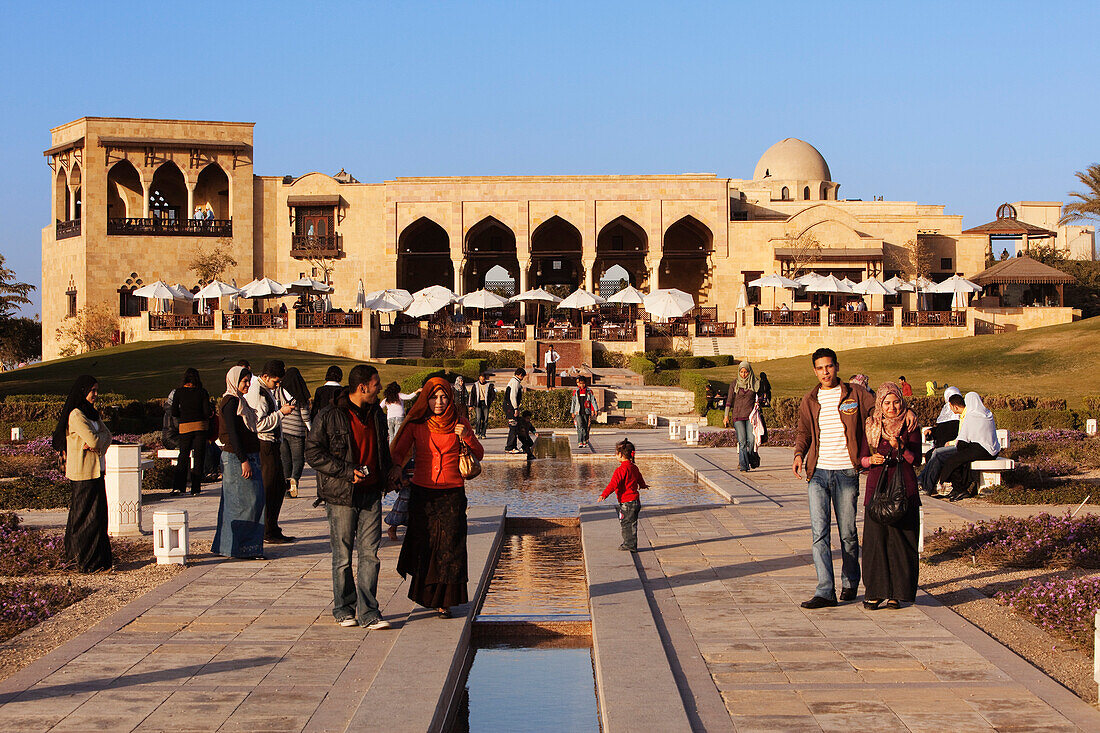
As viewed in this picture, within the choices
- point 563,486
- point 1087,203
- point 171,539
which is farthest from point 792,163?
point 171,539

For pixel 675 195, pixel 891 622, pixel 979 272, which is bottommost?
pixel 891 622

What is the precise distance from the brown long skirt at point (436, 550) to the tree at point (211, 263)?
1585 inches

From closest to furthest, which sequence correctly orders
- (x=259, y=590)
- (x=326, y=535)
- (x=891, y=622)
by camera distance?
1. (x=891, y=622)
2. (x=259, y=590)
3. (x=326, y=535)

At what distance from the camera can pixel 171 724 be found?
4.65 m

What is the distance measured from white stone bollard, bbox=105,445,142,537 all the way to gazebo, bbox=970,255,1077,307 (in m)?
37.8

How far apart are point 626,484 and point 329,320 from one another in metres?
31.0

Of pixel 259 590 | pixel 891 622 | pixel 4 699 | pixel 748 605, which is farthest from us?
pixel 259 590

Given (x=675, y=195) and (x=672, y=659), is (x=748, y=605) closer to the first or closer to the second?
(x=672, y=659)

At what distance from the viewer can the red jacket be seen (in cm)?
873

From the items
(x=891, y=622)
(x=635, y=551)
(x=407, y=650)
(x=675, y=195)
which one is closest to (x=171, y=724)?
(x=407, y=650)

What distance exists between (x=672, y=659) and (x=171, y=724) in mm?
2540

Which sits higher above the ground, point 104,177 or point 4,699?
point 104,177

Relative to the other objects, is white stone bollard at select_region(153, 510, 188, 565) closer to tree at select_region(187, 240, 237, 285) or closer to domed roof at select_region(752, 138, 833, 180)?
tree at select_region(187, 240, 237, 285)

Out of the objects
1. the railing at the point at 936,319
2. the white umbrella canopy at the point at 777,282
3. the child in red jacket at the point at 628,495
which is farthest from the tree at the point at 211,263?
the child in red jacket at the point at 628,495
